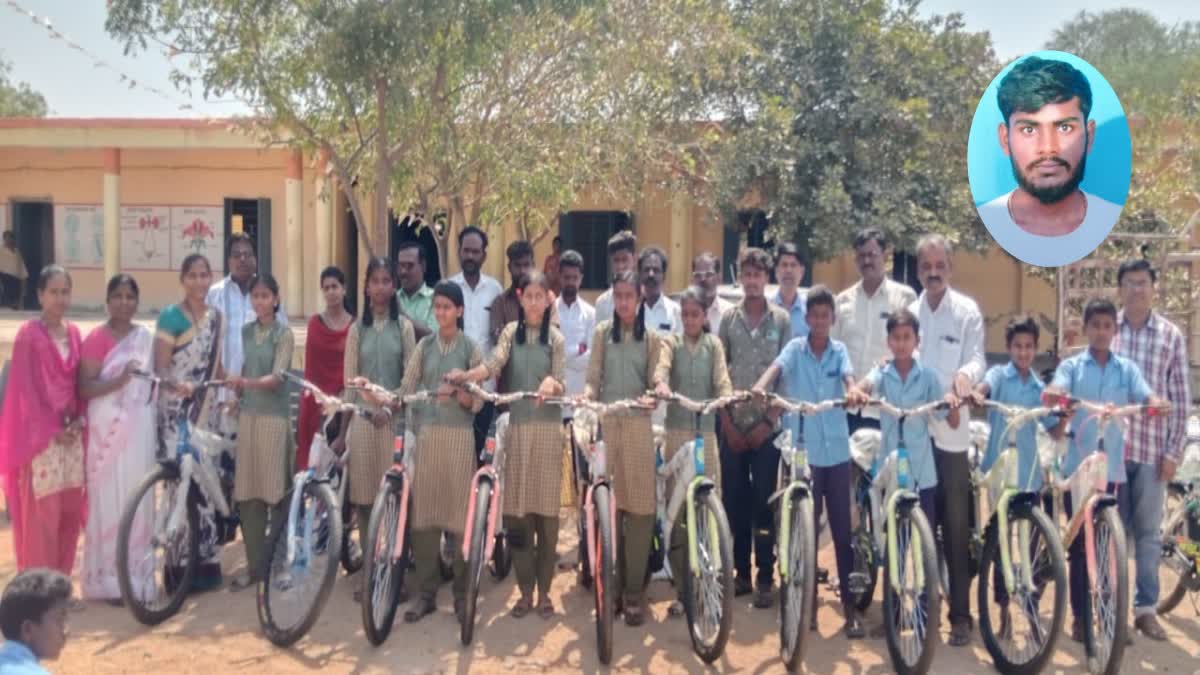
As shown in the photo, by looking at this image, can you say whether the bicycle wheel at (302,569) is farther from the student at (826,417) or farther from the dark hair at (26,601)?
the student at (826,417)

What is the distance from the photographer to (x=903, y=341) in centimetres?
509

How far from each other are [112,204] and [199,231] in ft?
4.77

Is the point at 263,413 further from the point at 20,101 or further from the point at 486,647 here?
the point at 20,101

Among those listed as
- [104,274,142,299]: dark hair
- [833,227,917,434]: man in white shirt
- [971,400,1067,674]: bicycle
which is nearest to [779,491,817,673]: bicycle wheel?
[971,400,1067,674]: bicycle

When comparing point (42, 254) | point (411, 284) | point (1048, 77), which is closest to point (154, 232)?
point (42, 254)

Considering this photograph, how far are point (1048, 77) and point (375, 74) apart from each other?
429 centimetres

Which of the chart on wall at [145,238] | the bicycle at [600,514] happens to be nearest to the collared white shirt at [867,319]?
the bicycle at [600,514]

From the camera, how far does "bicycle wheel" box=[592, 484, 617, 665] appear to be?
4.85 m

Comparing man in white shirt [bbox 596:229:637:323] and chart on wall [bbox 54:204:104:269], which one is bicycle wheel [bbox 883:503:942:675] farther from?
chart on wall [bbox 54:204:104:269]

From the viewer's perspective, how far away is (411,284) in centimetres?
612

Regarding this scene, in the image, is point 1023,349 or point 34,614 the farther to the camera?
point 1023,349

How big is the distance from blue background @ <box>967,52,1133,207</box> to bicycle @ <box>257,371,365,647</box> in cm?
330

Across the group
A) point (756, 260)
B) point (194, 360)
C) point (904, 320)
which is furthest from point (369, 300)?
point (904, 320)

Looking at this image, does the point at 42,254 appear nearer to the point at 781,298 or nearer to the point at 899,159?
the point at 899,159
